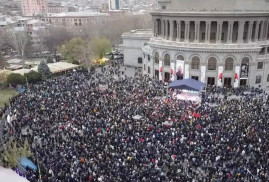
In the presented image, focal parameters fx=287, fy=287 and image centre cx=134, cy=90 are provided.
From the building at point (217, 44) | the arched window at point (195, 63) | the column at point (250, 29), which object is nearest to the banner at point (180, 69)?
the building at point (217, 44)

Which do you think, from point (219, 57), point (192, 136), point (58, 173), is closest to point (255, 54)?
point (219, 57)

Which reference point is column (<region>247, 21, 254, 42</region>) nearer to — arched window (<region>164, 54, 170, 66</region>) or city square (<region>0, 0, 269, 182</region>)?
city square (<region>0, 0, 269, 182</region>)

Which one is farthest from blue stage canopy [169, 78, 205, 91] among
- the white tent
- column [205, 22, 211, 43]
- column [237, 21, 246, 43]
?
the white tent

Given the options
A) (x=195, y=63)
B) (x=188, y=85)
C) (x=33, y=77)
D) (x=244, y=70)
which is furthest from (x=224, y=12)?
(x=33, y=77)

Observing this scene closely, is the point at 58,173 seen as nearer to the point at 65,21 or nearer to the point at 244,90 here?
the point at 244,90

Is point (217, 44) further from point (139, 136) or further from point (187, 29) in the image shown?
point (139, 136)

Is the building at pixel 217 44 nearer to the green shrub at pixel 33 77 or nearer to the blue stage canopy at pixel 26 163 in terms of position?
the green shrub at pixel 33 77
